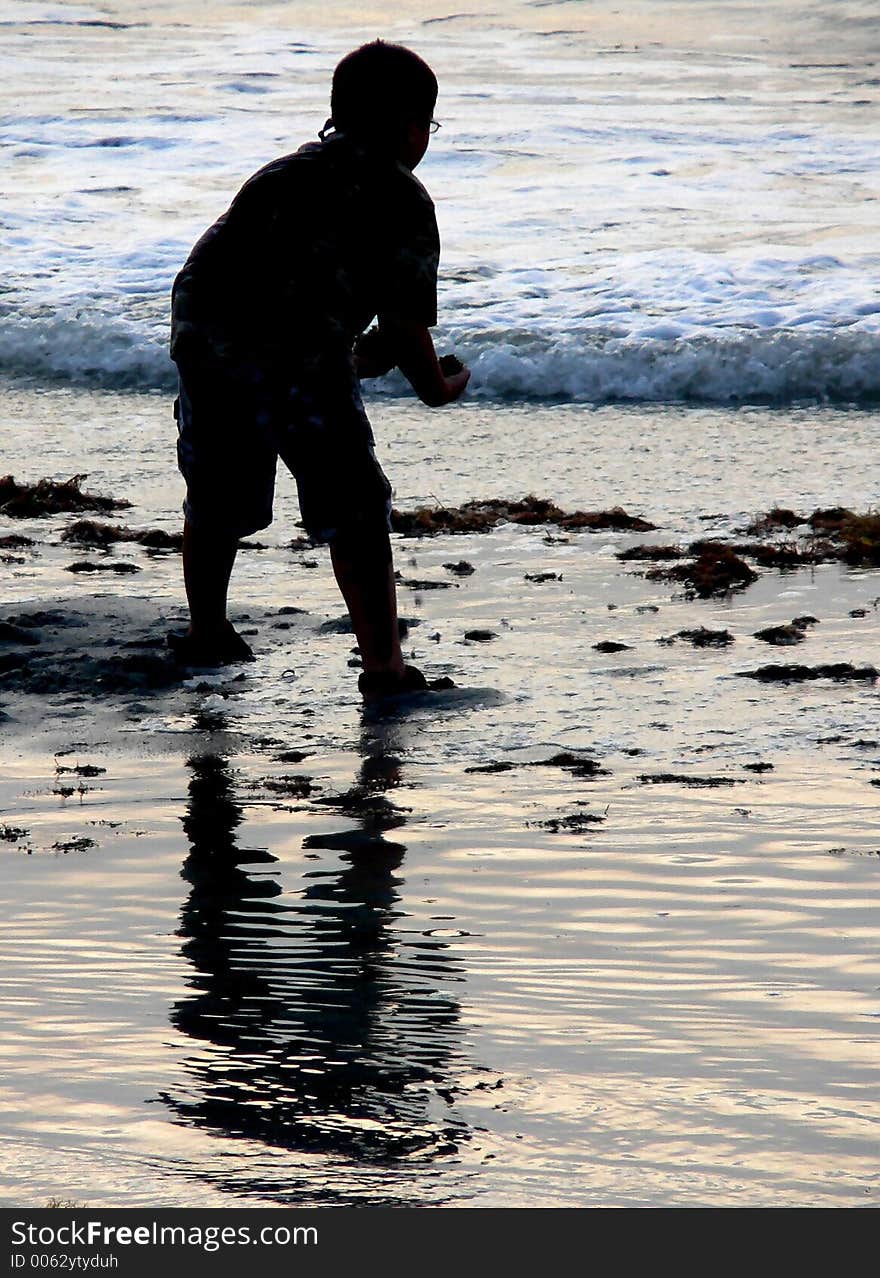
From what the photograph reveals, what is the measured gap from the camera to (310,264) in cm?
439

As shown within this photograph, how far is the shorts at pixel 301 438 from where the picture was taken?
4.50 meters

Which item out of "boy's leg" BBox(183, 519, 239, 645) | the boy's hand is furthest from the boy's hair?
"boy's leg" BBox(183, 519, 239, 645)

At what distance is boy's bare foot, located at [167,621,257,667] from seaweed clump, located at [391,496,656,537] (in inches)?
64.0

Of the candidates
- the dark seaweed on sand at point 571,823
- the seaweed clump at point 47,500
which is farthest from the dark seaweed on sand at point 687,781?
the seaweed clump at point 47,500

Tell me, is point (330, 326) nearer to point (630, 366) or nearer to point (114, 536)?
point (114, 536)

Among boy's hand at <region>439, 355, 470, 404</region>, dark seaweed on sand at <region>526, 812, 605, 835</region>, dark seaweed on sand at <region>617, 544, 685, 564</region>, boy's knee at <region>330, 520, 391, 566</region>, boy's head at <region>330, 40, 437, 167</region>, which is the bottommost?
dark seaweed on sand at <region>526, 812, 605, 835</region>

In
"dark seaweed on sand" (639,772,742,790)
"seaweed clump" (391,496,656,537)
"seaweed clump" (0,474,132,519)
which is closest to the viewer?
"dark seaweed on sand" (639,772,742,790)

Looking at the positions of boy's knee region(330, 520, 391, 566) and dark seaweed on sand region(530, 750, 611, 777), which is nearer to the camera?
dark seaweed on sand region(530, 750, 611, 777)

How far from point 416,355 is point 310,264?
359 mm

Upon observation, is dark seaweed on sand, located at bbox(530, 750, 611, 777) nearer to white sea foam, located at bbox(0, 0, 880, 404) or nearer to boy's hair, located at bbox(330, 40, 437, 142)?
boy's hair, located at bbox(330, 40, 437, 142)

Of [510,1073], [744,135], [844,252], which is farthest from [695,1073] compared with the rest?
[744,135]

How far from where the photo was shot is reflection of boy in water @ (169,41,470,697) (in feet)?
14.3

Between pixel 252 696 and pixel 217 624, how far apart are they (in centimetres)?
33

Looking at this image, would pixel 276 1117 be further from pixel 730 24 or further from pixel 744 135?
pixel 730 24
